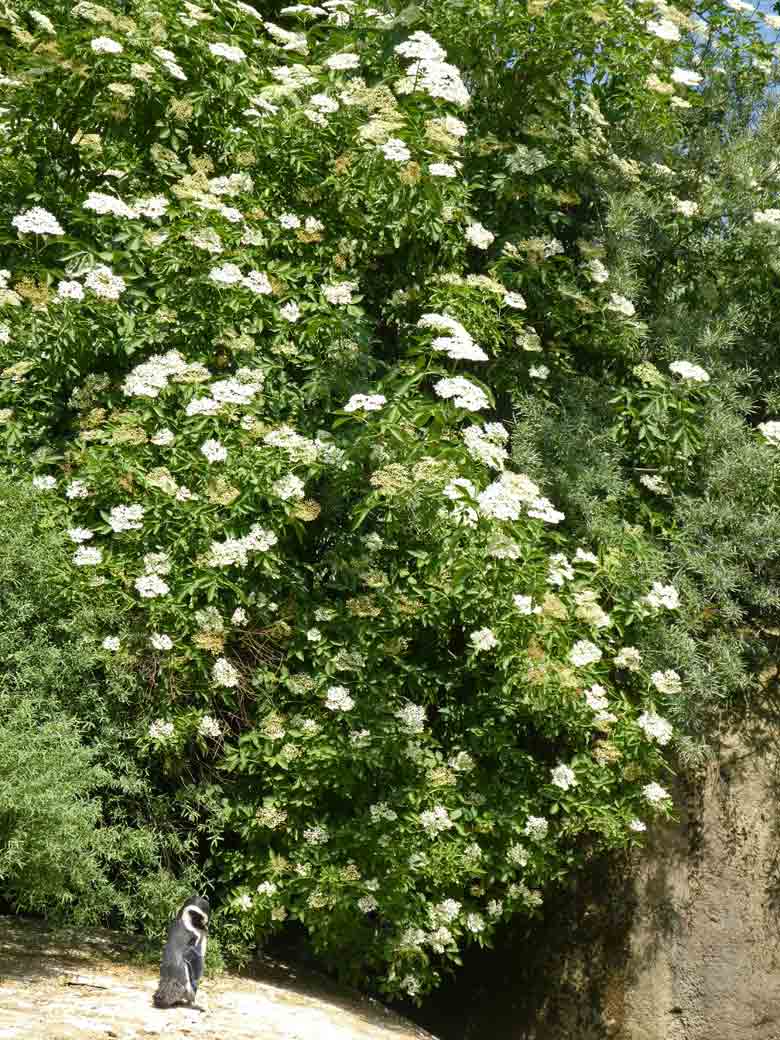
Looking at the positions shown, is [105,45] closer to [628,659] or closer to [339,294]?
[339,294]

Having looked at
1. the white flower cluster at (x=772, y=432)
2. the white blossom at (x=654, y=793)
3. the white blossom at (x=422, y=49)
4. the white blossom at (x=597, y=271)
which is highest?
the white blossom at (x=422, y=49)

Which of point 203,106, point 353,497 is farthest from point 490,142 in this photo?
point 353,497

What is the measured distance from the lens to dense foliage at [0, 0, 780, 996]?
4.80 metres

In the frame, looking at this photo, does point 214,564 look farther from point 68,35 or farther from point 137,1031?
point 68,35

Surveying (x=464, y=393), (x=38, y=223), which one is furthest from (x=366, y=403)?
(x=38, y=223)

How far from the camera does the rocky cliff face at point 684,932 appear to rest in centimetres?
572

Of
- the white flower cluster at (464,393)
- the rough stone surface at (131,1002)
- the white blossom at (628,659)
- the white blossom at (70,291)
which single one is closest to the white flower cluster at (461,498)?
the white flower cluster at (464,393)

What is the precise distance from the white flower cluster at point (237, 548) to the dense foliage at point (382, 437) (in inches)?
0.7

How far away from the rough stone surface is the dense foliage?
216mm

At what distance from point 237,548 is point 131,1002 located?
1591 millimetres

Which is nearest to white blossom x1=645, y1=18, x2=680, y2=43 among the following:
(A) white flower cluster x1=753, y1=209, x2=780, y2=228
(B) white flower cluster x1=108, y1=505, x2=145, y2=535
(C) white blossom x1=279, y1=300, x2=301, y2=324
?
(A) white flower cluster x1=753, y1=209, x2=780, y2=228

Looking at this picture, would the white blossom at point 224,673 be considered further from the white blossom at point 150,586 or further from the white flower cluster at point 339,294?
the white flower cluster at point 339,294

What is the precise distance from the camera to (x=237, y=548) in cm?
468

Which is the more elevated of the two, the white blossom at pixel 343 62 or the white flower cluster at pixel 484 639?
the white blossom at pixel 343 62
